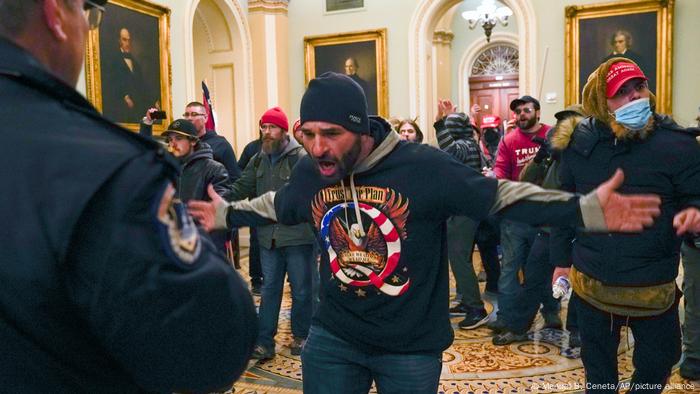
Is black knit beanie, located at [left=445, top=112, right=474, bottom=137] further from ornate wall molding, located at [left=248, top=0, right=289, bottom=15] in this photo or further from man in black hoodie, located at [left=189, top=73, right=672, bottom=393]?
ornate wall molding, located at [left=248, top=0, right=289, bottom=15]

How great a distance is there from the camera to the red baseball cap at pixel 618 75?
267 cm

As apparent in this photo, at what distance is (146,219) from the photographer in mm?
802

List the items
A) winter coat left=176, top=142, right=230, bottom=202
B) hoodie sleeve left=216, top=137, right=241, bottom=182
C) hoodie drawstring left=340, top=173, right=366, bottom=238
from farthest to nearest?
hoodie sleeve left=216, top=137, right=241, bottom=182 < winter coat left=176, top=142, right=230, bottom=202 < hoodie drawstring left=340, top=173, right=366, bottom=238

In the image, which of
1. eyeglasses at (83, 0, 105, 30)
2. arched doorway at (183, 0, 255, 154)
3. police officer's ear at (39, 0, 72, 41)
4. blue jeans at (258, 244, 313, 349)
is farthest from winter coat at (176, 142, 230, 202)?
arched doorway at (183, 0, 255, 154)

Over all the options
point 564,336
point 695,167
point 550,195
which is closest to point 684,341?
point 564,336

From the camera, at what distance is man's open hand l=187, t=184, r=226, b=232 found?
8.02 ft

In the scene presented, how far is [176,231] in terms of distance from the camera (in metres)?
0.84

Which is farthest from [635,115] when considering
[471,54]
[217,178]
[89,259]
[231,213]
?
[471,54]

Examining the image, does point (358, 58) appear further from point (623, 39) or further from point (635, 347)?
point (635, 347)

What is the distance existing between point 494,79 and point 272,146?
15.3m

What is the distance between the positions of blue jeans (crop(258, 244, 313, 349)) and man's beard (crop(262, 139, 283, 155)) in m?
0.76

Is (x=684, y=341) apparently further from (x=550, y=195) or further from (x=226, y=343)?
(x=226, y=343)

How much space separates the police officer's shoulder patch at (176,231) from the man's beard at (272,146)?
12.4 ft

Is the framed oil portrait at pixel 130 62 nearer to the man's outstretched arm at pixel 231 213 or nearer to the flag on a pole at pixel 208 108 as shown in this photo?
the flag on a pole at pixel 208 108
